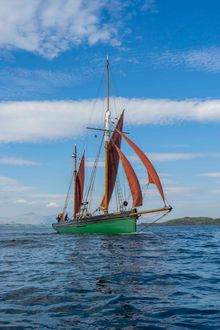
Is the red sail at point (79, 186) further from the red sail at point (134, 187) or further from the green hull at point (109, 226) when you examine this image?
the red sail at point (134, 187)

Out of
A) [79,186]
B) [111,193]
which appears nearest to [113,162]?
[111,193]

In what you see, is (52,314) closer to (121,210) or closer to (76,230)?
(121,210)

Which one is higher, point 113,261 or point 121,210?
point 121,210

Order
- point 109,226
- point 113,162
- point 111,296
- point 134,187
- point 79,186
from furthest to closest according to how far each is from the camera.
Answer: point 79,186 → point 113,162 → point 109,226 → point 134,187 → point 111,296

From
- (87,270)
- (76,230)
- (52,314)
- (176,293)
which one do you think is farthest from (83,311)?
(76,230)

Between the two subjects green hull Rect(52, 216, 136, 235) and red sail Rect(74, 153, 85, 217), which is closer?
green hull Rect(52, 216, 136, 235)

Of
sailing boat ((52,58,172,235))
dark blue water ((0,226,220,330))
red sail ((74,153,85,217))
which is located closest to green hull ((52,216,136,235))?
sailing boat ((52,58,172,235))

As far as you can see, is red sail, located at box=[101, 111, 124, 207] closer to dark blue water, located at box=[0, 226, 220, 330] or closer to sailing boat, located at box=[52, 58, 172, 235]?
sailing boat, located at box=[52, 58, 172, 235]

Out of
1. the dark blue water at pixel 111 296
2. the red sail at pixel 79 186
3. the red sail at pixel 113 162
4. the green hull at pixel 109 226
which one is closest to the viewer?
the dark blue water at pixel 111 296

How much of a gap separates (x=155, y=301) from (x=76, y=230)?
43.7m

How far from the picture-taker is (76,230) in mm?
54875

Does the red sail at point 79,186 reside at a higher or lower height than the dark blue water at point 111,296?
higher

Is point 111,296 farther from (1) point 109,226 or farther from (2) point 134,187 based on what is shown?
(1) point 109,226

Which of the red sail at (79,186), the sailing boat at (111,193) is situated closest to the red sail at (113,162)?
the sailing boat at (111,193)
